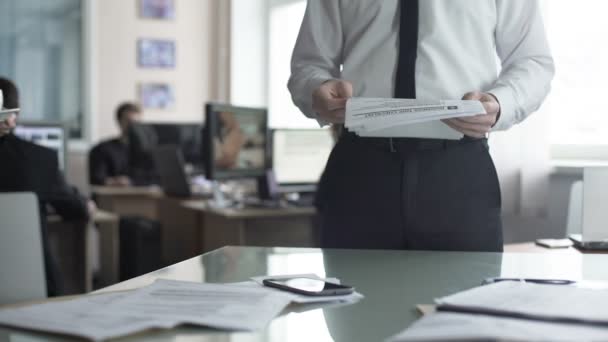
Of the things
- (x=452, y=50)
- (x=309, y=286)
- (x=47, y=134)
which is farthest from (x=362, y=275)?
(x=47, y=134)

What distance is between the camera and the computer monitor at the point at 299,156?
4582 mm

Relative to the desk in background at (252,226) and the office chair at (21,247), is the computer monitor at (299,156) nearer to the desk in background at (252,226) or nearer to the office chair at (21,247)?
the desk in background at (252,226)

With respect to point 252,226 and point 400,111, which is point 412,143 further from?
point 252,226

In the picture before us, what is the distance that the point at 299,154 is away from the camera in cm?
464

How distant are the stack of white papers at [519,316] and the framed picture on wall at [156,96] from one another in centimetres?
648

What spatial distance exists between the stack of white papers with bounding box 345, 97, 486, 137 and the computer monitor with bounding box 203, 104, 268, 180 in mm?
2614

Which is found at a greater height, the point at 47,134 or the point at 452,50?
the point at 452,50

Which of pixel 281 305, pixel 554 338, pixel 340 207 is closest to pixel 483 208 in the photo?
pixel 340 207

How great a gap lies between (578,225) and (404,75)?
160cm

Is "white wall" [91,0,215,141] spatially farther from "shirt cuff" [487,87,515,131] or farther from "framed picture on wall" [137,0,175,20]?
"shirt cuff" [487,87,515,131]

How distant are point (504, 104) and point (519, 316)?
0.77m

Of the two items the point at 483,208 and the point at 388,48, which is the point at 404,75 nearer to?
the point at 388,48

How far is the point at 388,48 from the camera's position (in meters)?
1.77

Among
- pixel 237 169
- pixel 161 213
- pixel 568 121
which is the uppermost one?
pixel 568 121
